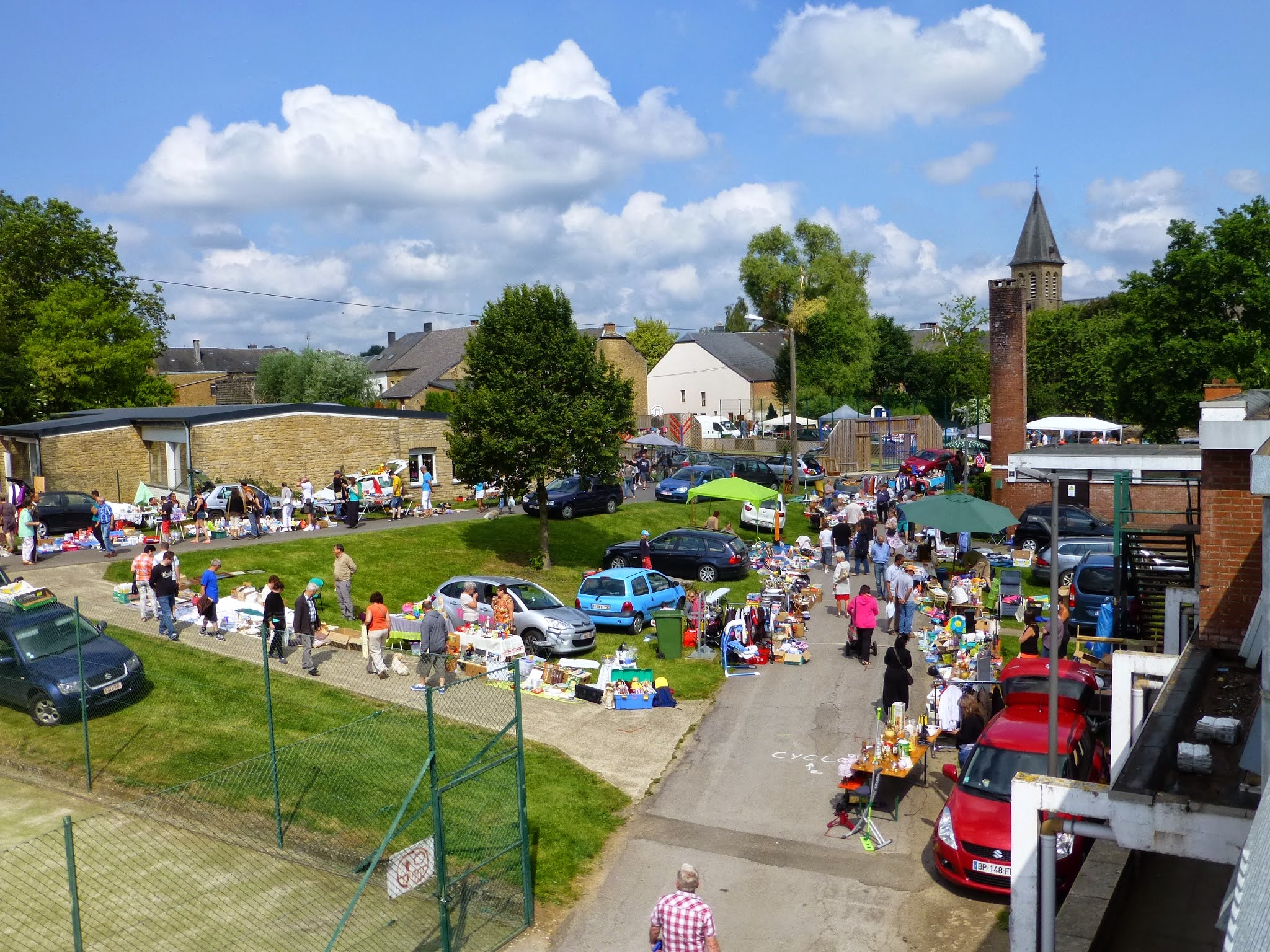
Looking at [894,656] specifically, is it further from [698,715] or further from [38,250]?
[38,250]

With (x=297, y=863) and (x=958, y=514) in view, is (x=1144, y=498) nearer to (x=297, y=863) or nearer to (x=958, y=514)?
(x=958, y=514)

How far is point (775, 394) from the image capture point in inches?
2859

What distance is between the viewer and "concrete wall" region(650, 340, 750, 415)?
246ft

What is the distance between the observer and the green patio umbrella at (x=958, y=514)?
68.5 feet

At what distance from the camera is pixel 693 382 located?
77.2 m

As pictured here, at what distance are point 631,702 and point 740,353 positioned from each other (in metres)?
63.2

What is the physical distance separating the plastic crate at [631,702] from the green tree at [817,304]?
51.8 m

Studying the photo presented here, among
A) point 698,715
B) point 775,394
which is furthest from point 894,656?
point 775,394

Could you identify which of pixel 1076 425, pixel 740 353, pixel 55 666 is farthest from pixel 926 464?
pixel 55 666

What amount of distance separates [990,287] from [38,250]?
43.9 metres

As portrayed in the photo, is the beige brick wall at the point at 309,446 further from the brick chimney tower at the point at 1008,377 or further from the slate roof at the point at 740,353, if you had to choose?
the slate roof at the point at 740,353

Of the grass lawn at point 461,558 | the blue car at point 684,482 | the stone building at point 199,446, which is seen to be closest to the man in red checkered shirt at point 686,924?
the grass lawn at point 461,558

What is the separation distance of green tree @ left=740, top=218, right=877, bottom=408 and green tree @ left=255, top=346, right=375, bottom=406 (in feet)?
90.0

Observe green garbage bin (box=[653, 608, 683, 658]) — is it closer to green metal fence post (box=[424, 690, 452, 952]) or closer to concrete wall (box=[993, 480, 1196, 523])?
green metal fence post (box=[424, 690, 452, 952])
